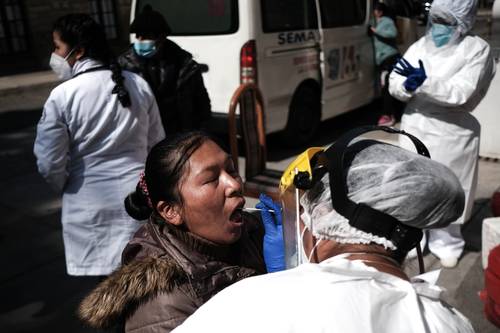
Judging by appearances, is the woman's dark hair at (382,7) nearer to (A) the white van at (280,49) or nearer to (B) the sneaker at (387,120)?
(A) the white van at (280,49)

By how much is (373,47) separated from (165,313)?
6828 mm

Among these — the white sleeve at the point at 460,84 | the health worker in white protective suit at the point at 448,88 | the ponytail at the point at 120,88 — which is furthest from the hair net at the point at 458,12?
the ponytail at the point at 120,88

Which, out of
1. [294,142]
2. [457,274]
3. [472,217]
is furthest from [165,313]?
[294,142]

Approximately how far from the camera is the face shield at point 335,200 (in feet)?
3.56

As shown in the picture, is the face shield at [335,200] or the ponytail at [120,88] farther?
the ponytail at [120,88]

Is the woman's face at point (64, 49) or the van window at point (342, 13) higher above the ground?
the woman's face at point (64, 49)

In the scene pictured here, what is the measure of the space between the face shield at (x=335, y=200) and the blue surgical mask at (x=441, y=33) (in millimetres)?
2385

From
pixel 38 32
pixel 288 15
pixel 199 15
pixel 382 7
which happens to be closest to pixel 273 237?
pixel 199 15

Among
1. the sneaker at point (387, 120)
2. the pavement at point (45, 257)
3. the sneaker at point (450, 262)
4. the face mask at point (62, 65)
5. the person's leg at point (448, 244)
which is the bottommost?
the sneaker at point (387, 120)

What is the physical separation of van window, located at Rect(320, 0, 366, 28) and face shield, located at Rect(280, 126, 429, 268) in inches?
215

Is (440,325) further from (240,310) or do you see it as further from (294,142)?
(294,142)

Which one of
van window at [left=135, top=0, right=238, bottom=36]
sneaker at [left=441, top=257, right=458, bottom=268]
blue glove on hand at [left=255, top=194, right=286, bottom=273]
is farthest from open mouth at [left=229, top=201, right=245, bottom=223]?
van window at [left=135, top=0, right=238, bottom=36]

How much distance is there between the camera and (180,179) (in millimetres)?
1469

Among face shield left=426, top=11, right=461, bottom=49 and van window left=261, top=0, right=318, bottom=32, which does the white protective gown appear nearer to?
face shield left=426, top=11, right=461, bottom=49
